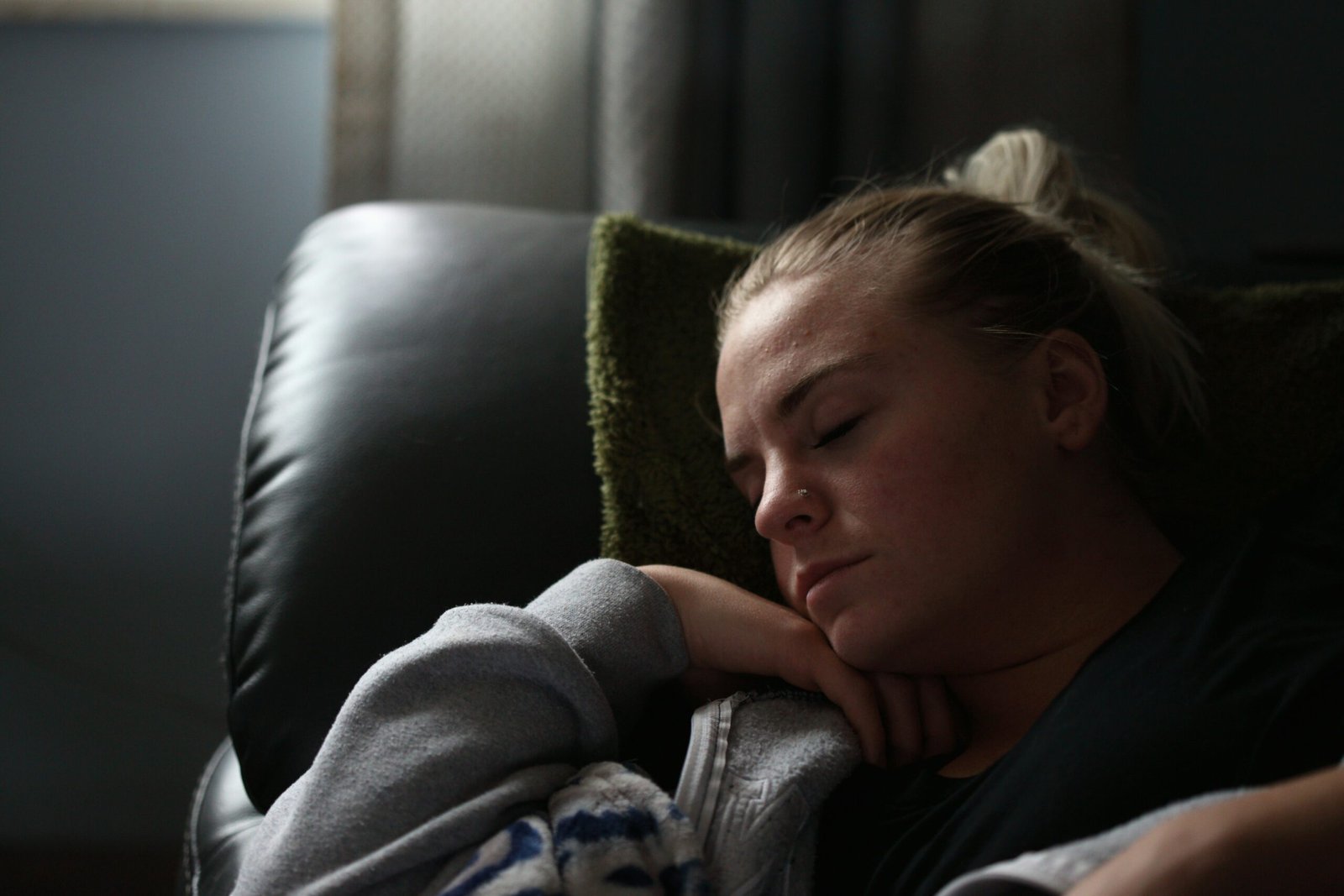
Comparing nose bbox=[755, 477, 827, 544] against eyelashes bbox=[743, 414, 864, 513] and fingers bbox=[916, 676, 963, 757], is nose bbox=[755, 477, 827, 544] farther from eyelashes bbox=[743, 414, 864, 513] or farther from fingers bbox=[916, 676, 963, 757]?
fingers bbox=[916, 676, 963, 757]

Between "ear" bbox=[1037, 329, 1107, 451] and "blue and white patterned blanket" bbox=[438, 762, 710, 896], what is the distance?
0.40 metres

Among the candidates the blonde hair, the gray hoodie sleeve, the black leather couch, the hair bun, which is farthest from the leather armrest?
the hair bun

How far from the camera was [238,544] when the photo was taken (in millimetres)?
879

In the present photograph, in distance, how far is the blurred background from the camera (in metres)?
1.54

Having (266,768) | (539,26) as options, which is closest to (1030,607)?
(266,768)

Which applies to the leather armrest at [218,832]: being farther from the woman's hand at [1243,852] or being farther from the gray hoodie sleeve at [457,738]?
the woman's hand at [1243,852]

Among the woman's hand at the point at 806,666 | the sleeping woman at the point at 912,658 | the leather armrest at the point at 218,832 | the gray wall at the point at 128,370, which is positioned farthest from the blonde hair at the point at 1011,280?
the gray wall at the point at 128,370

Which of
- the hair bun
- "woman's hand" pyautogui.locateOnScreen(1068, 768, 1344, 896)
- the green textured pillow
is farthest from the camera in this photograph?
the hair bun

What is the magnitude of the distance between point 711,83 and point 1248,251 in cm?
83

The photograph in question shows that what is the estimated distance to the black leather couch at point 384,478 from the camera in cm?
81

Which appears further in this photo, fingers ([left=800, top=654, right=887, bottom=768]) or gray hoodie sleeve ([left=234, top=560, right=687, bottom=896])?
fingers ([left=800, top=654, right=887, bottom=768])

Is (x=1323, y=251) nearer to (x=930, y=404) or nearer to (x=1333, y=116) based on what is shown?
(x=1333, y=116)

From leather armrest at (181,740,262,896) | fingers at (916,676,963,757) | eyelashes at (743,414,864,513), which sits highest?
eyelashes at (743,414,864,513)

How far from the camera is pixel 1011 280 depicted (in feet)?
2.84
